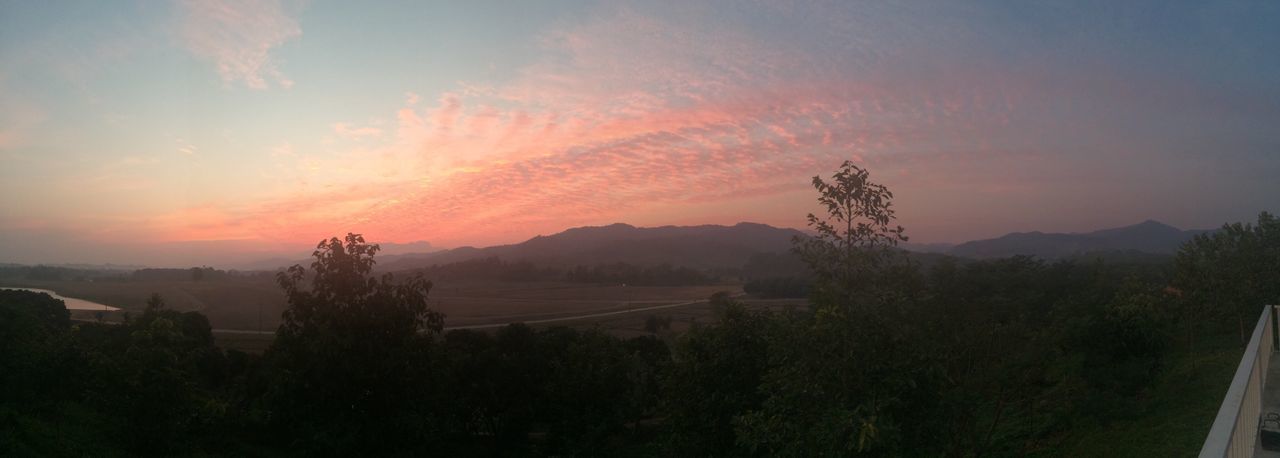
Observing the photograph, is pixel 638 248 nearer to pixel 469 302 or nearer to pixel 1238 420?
pixel 469 302

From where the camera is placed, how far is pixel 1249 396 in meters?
5.95

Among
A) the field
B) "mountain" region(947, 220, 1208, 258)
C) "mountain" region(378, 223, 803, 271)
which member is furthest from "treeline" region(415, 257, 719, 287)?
"mountain" region(947, 220, 1208, 258)

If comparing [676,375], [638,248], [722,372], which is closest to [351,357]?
[676,375]

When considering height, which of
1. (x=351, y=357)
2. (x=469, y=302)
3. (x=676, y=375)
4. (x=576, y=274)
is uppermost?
(x=351, y=357)

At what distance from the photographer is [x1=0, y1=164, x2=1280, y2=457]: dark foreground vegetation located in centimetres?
641

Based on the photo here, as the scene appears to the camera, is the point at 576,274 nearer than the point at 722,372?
No

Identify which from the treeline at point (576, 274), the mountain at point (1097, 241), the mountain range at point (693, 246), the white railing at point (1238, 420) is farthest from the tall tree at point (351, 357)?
the mountain at point (1097, 241)

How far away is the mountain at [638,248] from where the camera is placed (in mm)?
137500

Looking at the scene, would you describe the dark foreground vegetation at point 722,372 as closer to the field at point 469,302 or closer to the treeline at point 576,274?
the field at point 469,302

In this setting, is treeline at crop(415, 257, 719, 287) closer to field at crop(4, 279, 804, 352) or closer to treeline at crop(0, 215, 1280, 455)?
field at crop(4, 279, 804, 352)

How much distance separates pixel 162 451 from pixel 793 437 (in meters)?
14.6

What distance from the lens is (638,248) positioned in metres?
151

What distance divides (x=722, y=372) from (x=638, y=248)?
13998 centimetres

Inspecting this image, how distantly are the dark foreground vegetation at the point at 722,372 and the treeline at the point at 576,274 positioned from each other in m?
73.1
